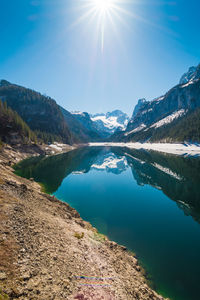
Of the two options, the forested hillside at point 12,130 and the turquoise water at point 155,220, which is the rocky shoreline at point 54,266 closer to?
the turquoise water at point 155,220

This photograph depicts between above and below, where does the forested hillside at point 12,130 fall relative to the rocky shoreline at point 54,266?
above

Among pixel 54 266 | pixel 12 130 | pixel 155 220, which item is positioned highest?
pixel 12 130

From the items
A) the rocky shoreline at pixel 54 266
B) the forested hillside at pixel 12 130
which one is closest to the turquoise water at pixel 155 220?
the rocky shoreline at pixel 54 266

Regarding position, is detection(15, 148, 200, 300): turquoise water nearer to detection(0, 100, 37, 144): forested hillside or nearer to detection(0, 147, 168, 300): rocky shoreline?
detection(0, 147, 168, 300): rocky shoreline

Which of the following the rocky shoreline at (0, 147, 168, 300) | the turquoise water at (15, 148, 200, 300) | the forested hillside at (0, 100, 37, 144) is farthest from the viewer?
the forested hillside at (0, 100, 37, 144)

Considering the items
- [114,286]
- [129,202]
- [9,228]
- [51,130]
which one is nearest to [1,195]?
[9,228]

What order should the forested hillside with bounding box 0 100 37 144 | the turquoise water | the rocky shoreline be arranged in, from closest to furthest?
1. the rocky shoreline
2. the turquoise water
3. the forested hillside with bounding box 0 100 37 144

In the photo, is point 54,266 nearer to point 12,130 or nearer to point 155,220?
point 155,220

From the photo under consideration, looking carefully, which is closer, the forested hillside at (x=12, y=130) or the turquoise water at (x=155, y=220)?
the turquoise water at (x=155, y=220)

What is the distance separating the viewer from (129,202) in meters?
27.6

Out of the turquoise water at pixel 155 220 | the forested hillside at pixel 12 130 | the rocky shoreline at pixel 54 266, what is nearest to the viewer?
the rocky shoreline at pixel 54 266

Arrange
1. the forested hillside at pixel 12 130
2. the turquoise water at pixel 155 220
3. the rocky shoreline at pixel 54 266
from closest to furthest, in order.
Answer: the rocky shoreline at pixel 54 266, the turquoise water at pixel 155 220, the forested hillside at pixel 12 130

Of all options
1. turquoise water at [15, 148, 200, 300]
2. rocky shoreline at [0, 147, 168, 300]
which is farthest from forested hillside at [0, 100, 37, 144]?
rocky shoreline at [0, 147, 168, 300]

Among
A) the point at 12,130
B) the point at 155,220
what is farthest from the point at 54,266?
the point at 12,130
